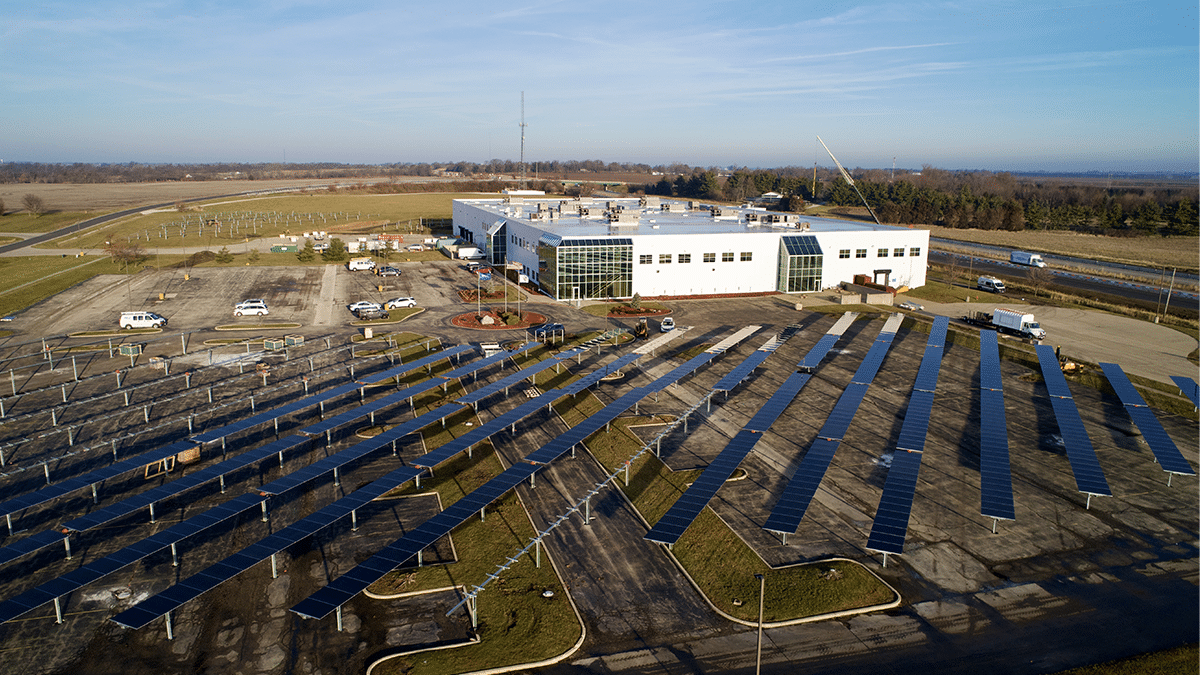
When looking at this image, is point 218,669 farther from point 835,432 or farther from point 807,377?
point 807,377

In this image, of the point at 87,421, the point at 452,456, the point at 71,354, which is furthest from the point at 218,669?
the point at 71,354

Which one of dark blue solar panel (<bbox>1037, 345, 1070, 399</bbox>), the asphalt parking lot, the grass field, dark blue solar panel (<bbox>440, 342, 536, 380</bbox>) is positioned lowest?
the asphalt parking lot

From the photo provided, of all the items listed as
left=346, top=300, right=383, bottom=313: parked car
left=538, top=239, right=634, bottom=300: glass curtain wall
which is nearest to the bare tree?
left=346, top=300, right=383, bottom=313: parked car

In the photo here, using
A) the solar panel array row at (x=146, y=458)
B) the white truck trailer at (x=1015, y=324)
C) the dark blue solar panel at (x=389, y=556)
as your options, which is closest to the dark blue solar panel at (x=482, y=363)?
the solar panel array row at (x=146, y=458)

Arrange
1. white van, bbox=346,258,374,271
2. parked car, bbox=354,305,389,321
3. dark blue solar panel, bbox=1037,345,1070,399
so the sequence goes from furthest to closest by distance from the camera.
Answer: white van, bbox=346,258,374,271 < parked car, bbox=354,305,389,321 < dark blue solar panel, bbox=1037,345,1070,399

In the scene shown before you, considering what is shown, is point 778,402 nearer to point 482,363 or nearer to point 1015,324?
point 482,363

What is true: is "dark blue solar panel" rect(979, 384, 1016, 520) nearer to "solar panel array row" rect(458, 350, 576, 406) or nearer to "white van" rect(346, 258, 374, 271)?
"solar panel array row" rect(458, 350, 576, 406)
